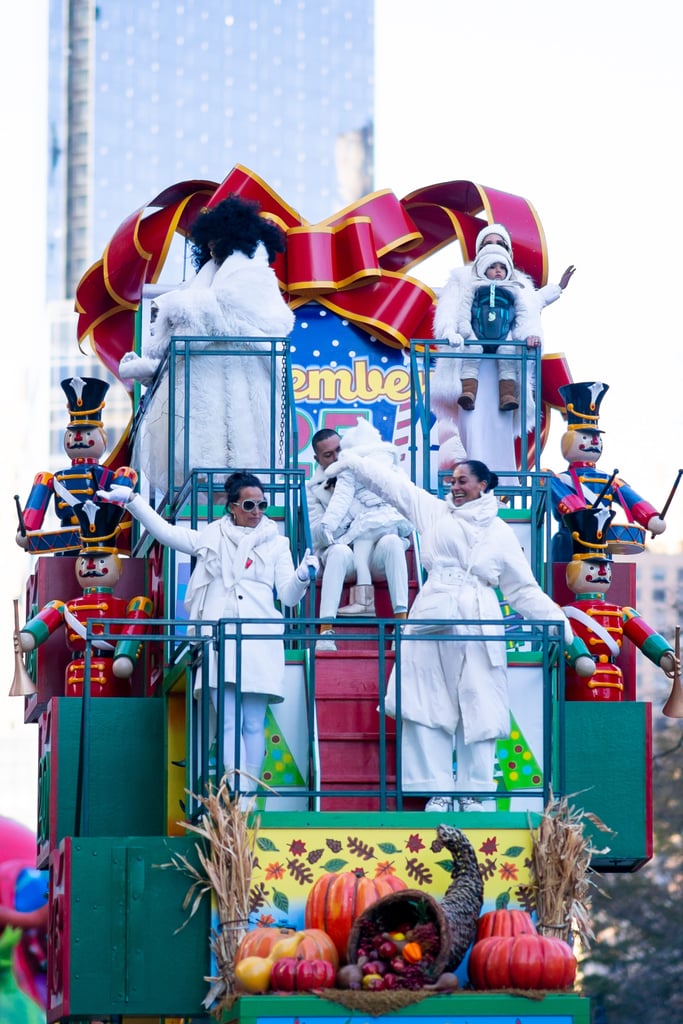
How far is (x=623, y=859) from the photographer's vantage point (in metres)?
14.6

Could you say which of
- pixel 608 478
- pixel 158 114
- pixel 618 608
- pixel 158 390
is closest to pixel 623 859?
pixel 618 608

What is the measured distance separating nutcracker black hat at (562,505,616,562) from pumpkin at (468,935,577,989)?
4511 mm

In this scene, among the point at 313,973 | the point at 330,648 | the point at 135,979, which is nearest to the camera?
the point at 313,973

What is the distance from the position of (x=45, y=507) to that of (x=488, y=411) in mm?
3423

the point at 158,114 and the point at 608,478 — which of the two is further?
the point at 158,114

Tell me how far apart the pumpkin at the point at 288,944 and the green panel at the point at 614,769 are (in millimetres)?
3459

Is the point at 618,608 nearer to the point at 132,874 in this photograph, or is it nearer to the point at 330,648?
the point at 330,648

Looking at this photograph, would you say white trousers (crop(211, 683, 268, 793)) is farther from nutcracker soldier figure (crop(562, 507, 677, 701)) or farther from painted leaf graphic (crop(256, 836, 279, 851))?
nutcracker soldier figure (crop(562, 507, 677, 701))

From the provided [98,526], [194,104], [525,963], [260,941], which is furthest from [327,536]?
[194,104]

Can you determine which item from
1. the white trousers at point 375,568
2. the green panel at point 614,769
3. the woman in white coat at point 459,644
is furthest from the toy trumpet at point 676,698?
the woman in white coat at point 459,644

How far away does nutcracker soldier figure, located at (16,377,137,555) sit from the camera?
16.7m

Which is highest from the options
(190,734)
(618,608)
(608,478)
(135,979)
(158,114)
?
(158,114)

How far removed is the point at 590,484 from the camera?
16547 mm

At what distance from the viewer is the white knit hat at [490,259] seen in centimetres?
1667
